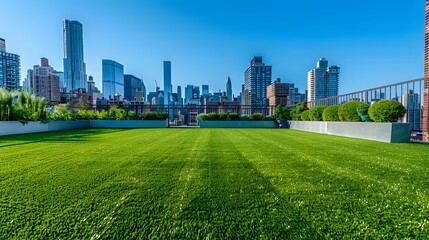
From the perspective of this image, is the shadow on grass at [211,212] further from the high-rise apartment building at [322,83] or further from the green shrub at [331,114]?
the high-rise apartment building at [322,83]

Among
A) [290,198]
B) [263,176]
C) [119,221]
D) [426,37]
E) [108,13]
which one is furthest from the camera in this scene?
[108,13]

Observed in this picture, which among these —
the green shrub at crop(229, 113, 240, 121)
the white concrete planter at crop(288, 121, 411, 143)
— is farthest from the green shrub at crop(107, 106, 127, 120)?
the white concrete planter at crop(288, 121, 411, 143)

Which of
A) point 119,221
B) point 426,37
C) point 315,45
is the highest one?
point 315,45

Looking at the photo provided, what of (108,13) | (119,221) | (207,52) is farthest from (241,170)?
(207,52)

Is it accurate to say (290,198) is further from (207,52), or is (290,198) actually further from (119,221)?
(207,52)

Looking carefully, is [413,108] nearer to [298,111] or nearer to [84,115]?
[298,111]

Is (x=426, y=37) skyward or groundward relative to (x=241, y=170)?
skyward

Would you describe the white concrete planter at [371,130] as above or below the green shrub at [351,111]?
below

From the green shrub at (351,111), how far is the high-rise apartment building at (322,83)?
15154mm

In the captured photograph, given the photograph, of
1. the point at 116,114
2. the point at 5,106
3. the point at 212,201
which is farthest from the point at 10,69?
the point at 212,201

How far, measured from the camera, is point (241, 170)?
228 cm

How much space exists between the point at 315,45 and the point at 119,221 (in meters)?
16.2

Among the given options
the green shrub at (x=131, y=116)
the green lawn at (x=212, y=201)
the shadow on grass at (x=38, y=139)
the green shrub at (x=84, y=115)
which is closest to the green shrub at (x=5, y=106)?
the shadow on grass at (x=38, y=139)

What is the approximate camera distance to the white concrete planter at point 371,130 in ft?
15.5
